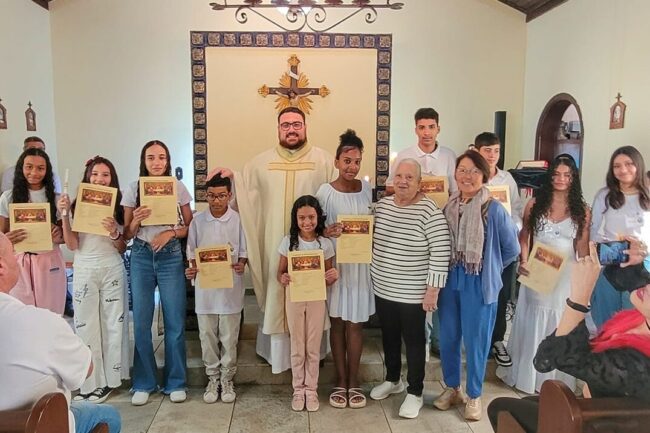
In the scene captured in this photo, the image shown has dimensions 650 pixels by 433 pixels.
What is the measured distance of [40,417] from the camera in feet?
4.47

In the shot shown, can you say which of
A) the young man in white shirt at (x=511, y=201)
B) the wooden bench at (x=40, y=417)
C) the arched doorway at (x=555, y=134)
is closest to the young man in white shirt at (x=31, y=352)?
the wooden bench at (x=40, y=417)

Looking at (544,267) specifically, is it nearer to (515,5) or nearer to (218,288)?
(218,288)

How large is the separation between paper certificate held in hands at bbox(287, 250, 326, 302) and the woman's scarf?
0.71 m

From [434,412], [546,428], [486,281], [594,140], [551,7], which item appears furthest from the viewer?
[551,7]

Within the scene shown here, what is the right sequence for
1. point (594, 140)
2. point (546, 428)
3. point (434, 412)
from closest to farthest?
1. point (546, 428)
2. point (434, 412)
3. point (594, 140)

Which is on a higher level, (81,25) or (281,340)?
(81,25)

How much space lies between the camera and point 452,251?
9.53 feet

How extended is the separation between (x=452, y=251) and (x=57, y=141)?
15.7 ft

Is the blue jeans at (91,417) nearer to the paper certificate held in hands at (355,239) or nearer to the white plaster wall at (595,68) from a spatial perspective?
the paper certificate held in hands at (355,239)

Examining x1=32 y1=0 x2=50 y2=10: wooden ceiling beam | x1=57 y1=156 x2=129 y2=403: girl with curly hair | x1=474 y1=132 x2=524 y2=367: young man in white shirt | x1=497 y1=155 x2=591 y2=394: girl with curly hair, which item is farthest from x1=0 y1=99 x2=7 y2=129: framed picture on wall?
x1=497 y1=155 x2=591 y2=394: girl with curly hair

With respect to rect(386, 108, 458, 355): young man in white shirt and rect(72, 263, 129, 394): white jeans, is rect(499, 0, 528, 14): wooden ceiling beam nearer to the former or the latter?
rect(386, 108, 458, 355): young man in white shirt

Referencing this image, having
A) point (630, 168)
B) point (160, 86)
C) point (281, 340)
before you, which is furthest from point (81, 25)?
point (630, 168)

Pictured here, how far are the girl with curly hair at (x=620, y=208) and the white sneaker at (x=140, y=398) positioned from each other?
2.73m

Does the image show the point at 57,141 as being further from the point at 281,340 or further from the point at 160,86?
the point at 281,340
